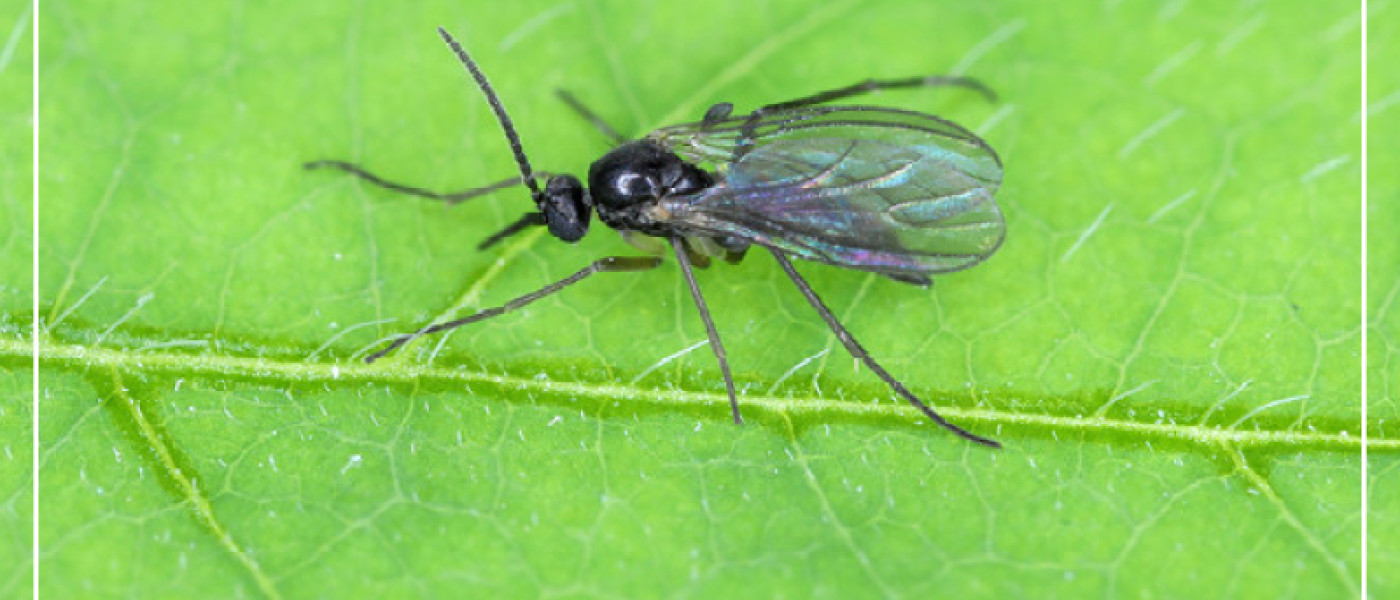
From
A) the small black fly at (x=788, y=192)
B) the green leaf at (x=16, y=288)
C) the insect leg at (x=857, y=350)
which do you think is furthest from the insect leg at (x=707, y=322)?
the green leaf at (x=16, y=288)

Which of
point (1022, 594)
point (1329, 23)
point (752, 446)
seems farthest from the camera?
point (1329, 23)

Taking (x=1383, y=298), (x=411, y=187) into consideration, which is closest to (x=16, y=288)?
(x=411, y=187)

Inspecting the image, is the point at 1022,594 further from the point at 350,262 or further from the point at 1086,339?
the point at 350,262

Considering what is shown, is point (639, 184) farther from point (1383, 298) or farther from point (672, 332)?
point (1383, 298)

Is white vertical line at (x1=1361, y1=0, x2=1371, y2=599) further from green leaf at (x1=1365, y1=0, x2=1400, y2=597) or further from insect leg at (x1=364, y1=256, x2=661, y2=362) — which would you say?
insect leg at (x1=364, y1=256, x2=661, y2=362)

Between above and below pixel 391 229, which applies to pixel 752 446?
below

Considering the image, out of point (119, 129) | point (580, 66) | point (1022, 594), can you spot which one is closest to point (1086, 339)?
point (1022, 594)

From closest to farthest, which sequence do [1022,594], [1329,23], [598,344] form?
[1022,594] → [598,344] → [1329,23]
